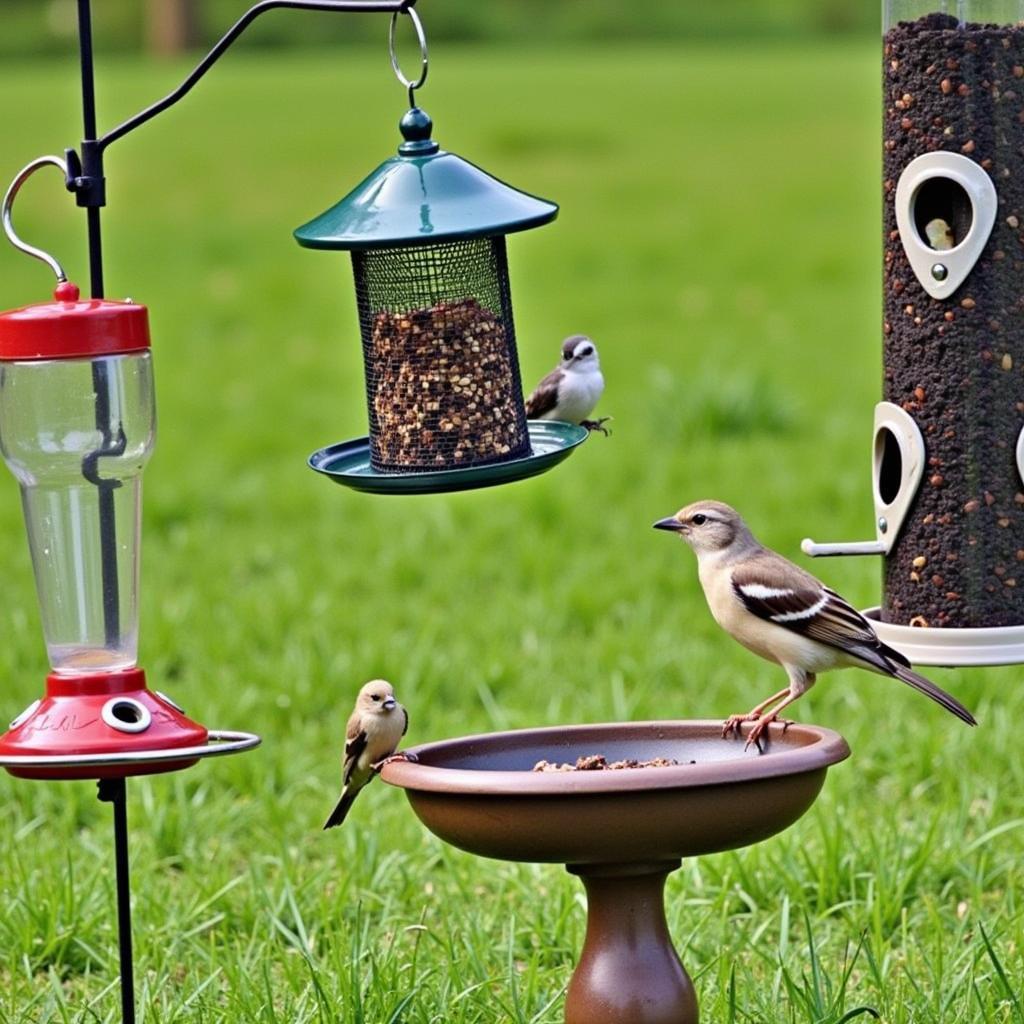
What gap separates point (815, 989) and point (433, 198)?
187 centimetres

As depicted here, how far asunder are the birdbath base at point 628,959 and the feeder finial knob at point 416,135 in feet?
5.09

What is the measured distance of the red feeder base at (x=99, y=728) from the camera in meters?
3.63

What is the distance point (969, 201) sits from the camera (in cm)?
454

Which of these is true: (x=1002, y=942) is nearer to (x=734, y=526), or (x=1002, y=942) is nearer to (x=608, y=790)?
(x=734, y=526)

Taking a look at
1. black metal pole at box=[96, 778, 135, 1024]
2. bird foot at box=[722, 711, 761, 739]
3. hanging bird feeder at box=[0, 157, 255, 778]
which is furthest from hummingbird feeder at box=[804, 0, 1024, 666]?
black metal pole at box=[96, 778, 135, 1024]

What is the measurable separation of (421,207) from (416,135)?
229 mm

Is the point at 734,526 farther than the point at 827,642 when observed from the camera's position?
Yes

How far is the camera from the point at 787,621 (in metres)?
4.33

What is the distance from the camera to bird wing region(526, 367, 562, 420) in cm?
566

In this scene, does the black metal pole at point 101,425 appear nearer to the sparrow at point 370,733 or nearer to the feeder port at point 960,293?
the sparrow at point 370,733

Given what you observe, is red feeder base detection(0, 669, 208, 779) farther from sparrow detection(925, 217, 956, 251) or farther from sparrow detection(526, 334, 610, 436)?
sparrow detection(925, 217, 956, 251)

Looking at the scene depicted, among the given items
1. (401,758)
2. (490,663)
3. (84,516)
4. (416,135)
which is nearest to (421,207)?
(416,135)

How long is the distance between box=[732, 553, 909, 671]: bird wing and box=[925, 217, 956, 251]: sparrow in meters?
0.87

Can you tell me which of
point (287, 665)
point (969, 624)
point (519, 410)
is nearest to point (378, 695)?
point (519, 410)
